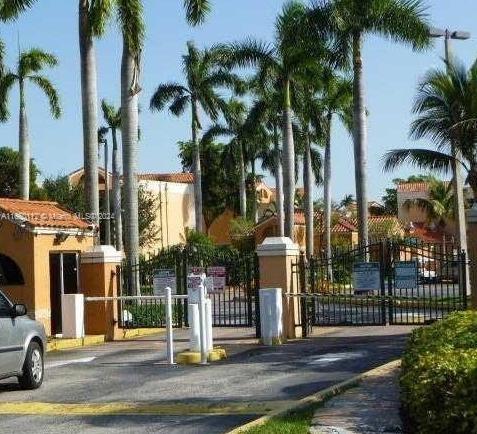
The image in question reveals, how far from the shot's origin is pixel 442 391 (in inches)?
266

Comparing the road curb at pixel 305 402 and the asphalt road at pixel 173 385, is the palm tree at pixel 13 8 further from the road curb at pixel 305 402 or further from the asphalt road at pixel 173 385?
the road curb at pixel 305 402

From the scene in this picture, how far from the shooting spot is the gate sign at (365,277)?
19656mm

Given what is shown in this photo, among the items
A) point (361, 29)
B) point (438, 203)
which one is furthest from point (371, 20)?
point (438, 203)

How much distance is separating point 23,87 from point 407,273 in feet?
85.2

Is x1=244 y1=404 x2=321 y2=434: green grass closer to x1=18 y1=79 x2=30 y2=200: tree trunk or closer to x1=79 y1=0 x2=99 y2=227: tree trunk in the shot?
x1=79 y1=0 x2=99 y2=227: tree trunk

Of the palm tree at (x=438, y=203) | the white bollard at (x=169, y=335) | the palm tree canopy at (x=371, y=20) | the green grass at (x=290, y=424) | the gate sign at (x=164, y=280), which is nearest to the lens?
the green grass at (x=290, y=424)

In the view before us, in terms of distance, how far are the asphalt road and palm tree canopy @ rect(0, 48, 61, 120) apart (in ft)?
73.6

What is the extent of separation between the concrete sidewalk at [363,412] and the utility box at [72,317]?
9875mm

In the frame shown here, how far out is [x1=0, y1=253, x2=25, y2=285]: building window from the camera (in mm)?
20344

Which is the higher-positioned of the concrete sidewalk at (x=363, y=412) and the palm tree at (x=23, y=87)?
the palm tree at (x=23, y=87)

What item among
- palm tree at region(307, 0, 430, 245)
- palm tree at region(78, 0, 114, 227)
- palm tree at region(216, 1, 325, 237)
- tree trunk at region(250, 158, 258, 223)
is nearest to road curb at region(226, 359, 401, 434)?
palm tree at region(78, 0, 114, 227)

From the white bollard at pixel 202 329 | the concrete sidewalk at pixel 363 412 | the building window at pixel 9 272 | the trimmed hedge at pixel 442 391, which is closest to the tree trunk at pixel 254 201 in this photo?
the building window at pixel 9 272

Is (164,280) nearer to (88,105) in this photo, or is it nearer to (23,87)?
(88,105)

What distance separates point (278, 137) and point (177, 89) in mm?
7614
